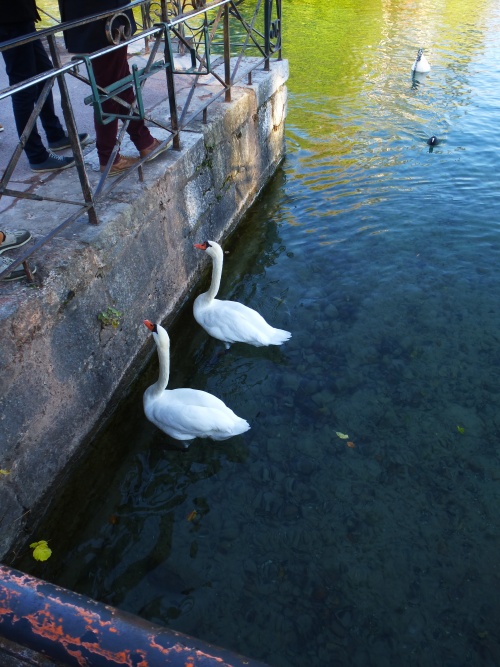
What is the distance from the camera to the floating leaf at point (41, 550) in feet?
11.5

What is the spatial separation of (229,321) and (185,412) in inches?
51.7

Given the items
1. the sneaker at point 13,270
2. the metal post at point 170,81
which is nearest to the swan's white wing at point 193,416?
the sneaker at point 13,270

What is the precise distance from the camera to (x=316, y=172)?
350 inches

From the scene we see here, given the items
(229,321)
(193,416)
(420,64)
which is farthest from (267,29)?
(420,64)

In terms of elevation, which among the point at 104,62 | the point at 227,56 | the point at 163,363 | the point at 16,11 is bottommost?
the point at 163,363

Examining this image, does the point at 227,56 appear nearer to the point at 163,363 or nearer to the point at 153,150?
the point at 153,150

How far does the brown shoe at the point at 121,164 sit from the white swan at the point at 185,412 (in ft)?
4.87

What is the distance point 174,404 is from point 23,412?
1.24m

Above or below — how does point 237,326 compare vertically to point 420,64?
below

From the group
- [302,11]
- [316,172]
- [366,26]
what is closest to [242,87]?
[316,172]

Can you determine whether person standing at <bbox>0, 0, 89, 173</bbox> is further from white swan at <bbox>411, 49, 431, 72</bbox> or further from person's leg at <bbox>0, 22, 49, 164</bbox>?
white swan at <bbox>411, 49, 431, 72</bbox>

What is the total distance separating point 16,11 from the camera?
3.96 m

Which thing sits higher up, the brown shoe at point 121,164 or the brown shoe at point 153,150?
the brown shoe at point 153,150

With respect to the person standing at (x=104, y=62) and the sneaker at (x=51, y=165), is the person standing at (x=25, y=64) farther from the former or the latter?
the person standing at (x=104, y=62)
